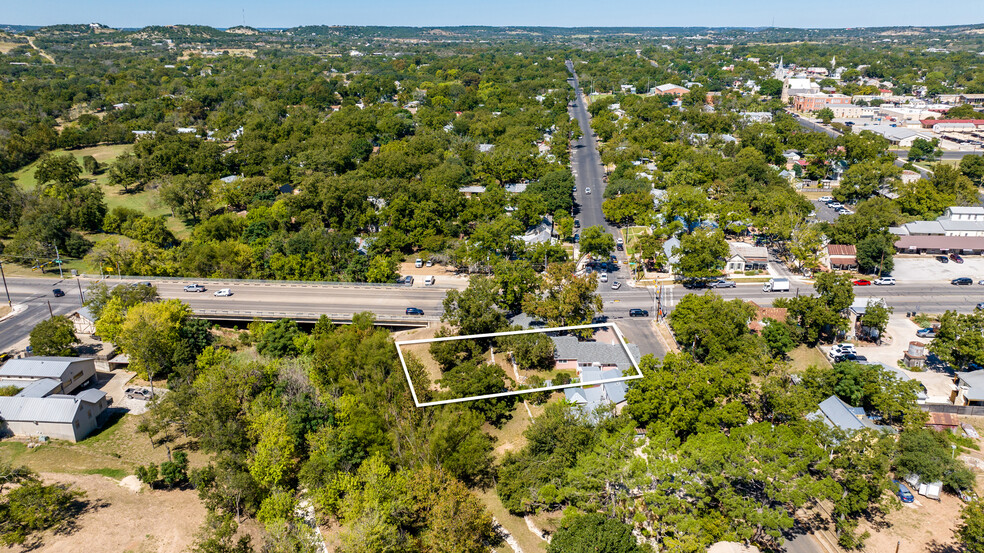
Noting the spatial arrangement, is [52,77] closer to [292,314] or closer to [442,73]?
[442,73]

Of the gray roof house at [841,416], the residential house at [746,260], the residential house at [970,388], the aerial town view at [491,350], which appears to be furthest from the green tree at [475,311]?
the residential house at [970,388]

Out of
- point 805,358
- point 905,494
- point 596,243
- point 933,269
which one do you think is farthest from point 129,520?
point 933,269

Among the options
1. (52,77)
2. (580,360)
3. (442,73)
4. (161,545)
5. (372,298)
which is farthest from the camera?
(442,73)

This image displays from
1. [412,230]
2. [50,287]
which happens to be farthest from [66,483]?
[412,230]

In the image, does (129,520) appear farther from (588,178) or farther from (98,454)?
(588,178)

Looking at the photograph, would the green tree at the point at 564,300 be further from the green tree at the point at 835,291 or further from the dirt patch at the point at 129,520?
the dirt patch at the point at 129,520
